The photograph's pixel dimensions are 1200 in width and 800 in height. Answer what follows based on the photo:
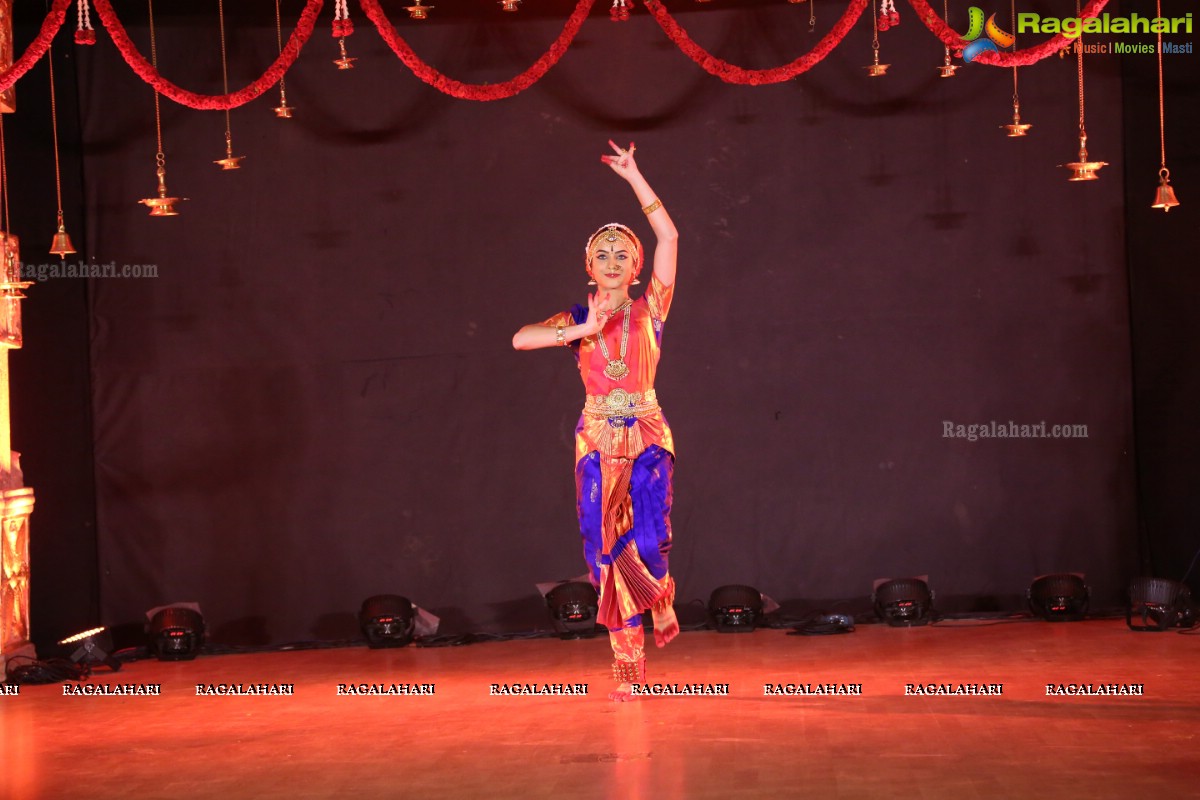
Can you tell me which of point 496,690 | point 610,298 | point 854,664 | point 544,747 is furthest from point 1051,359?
point 544,747

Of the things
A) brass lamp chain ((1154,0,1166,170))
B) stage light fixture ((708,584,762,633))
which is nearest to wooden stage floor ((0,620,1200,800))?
stage light fixture ((708,584,762,633))

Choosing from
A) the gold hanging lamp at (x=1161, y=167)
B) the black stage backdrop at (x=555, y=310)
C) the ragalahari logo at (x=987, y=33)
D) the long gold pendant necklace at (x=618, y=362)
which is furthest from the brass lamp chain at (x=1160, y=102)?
the long gold pendant necklace at (x=618, y=362)

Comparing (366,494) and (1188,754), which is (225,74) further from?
(1188,754)

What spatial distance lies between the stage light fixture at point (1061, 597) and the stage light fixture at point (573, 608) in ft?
7.76

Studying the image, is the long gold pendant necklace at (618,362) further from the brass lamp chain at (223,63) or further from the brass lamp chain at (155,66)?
the brass lamp chain at (155,66)

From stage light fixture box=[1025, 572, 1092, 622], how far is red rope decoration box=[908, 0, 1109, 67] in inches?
109

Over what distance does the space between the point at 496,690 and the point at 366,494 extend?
2149 millimetres

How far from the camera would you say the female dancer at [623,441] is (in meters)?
5.46

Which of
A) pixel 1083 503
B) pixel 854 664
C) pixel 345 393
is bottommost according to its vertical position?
pixel 854 664

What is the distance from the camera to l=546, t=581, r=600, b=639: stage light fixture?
287 inches

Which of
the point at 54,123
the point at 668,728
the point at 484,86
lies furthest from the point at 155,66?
the point at 668,728

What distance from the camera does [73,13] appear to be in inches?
302

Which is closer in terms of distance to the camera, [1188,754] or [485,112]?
[1188,754]

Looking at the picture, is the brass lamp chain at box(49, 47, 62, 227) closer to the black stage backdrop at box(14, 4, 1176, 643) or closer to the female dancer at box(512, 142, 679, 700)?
the black stage backdrop at box(14, 4, 1176, 643)
